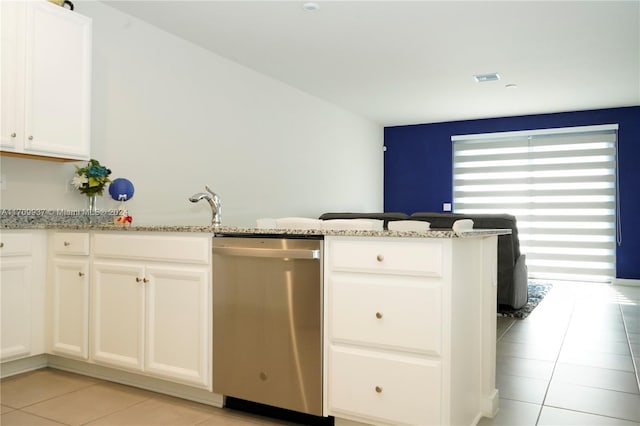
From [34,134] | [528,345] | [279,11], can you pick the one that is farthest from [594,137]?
[34,134]

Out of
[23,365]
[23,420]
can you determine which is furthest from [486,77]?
[23,420]

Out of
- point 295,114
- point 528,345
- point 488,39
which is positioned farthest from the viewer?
point 295,114

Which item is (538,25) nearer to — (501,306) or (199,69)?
(501,306)

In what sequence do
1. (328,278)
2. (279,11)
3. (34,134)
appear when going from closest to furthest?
1. (328,278)
2. (34,134)
3. (279,11)

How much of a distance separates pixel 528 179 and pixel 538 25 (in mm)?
3858

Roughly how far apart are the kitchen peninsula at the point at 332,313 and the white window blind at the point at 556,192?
551 centimetres

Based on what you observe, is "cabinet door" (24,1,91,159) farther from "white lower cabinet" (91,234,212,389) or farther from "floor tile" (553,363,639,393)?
"floor tile" (553,363,639,393)

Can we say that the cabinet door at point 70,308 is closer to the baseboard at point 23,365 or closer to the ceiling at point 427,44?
the baseboard at point 23,365

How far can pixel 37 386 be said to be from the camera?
2631mm

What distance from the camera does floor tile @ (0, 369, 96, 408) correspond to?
244cm

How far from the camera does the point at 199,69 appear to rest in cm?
468

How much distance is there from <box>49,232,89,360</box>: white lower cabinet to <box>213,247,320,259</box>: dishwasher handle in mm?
936

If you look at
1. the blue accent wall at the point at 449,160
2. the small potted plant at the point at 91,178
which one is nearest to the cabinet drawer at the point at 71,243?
the small potted plant at the point at 91,178

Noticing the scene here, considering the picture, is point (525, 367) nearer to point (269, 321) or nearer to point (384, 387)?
point (384, 387)
